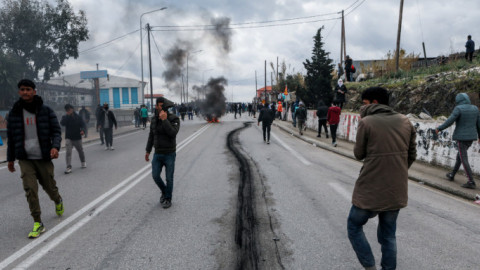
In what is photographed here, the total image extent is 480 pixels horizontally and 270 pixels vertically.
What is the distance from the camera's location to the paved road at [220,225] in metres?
3.50

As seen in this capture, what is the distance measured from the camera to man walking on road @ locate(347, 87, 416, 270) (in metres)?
2.85

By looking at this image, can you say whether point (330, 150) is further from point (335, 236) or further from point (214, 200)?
point (335, 236)

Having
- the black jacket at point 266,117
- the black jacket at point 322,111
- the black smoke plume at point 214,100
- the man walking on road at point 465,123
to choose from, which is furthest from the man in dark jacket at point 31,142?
the black smoke plume at point 214,100

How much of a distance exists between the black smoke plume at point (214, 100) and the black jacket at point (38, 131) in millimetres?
27080

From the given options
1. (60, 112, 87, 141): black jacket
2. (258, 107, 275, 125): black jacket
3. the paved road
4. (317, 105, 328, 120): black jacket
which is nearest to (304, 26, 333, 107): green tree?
(317, 105, 328, 120): black jacket

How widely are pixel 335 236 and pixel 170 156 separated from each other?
2774 mm

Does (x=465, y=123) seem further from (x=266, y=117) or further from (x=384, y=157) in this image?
(x=266, y=117)

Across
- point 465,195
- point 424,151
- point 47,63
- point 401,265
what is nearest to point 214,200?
point 401,265

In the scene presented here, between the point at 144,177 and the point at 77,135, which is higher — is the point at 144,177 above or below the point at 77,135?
below

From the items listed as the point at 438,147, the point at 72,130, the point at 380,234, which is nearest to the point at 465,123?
the point at 438,147

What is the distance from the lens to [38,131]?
450 centimetres

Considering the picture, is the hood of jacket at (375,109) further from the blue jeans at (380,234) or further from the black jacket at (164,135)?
the black jacket at (164,135)

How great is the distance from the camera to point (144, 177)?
7641mm

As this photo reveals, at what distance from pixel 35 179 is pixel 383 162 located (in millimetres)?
4226
